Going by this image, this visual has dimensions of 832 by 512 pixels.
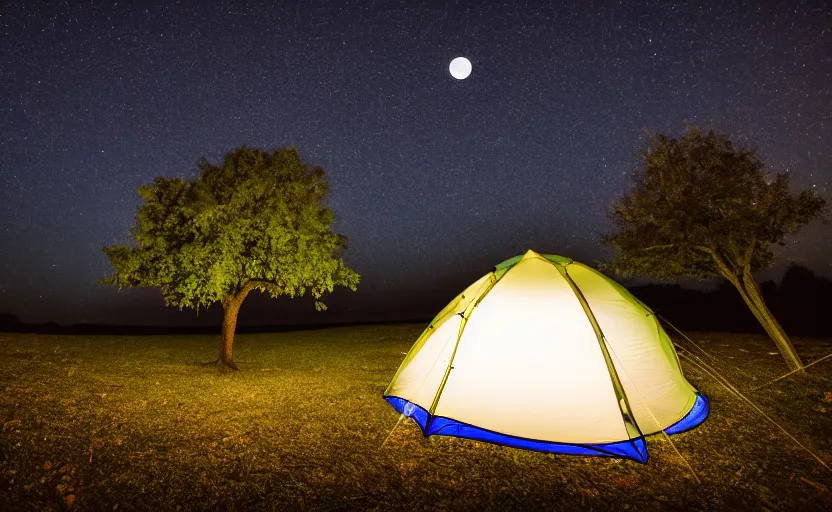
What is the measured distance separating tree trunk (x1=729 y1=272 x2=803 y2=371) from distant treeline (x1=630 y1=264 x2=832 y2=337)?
16.9m

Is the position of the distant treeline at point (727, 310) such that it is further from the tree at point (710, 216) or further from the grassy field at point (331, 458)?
the grassy field at point (331, 458)

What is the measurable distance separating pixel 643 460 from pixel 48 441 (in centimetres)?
947


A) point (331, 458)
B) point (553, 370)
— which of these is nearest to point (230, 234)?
point (331, 458)

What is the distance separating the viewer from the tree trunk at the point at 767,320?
13048 millimetres

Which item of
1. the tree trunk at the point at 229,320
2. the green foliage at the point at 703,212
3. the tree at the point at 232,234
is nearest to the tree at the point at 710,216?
the green foliage at the point at 703,212

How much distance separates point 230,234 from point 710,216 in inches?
599

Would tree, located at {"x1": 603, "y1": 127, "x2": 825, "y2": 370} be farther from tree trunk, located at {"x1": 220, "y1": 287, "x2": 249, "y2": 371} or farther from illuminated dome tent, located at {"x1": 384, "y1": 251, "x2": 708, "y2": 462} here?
tree trunk, located at {"x1": 220, "y1": 287, "x2": 249, "y2": 371}

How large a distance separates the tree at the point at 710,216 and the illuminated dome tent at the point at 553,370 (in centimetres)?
720

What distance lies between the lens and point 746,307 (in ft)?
121

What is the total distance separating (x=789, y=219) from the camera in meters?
13.2

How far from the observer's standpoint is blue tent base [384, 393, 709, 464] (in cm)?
669

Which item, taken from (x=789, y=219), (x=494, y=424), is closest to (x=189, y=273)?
(x=494, y=424)

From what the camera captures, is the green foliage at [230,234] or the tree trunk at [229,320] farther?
the tree trunk at [229,320]

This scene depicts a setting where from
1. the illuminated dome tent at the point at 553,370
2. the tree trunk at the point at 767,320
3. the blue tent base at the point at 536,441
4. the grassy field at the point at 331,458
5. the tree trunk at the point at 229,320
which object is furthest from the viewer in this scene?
the tree trunk at the point at 229,320
